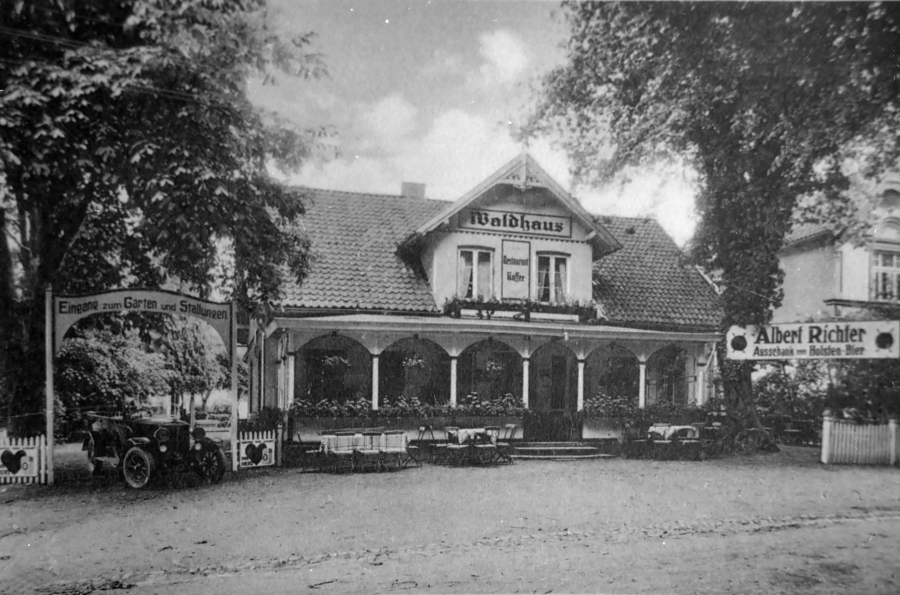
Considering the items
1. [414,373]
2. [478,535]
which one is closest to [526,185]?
[478,535]

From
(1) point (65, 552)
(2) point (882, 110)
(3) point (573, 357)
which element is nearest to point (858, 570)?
(3) point (573, 357)

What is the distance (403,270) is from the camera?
7.30m

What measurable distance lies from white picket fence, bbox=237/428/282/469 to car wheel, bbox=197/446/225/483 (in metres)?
0.36

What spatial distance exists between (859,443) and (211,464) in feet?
15.5

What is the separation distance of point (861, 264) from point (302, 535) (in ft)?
13.0

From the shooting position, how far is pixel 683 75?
397 centimetres

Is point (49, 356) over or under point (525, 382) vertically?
over

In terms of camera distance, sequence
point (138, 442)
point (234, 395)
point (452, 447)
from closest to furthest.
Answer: point (138, 442)
point (234, 395)
point (452, 447)

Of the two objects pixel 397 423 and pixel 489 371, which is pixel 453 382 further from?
pixel 397 423

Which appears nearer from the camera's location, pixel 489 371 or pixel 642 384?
pixel 642 384

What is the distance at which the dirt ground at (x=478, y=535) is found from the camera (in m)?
3.59

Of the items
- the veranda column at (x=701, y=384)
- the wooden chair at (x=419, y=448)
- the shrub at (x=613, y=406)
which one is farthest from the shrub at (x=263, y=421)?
the veranda column at (x=701, y=384)

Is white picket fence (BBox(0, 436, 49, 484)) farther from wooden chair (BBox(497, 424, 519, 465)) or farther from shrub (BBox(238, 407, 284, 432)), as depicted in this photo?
wooden chair (BBox(497, 424, 519, 465))

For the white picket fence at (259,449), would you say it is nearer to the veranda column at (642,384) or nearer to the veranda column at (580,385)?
the veranda column at (580,385)
